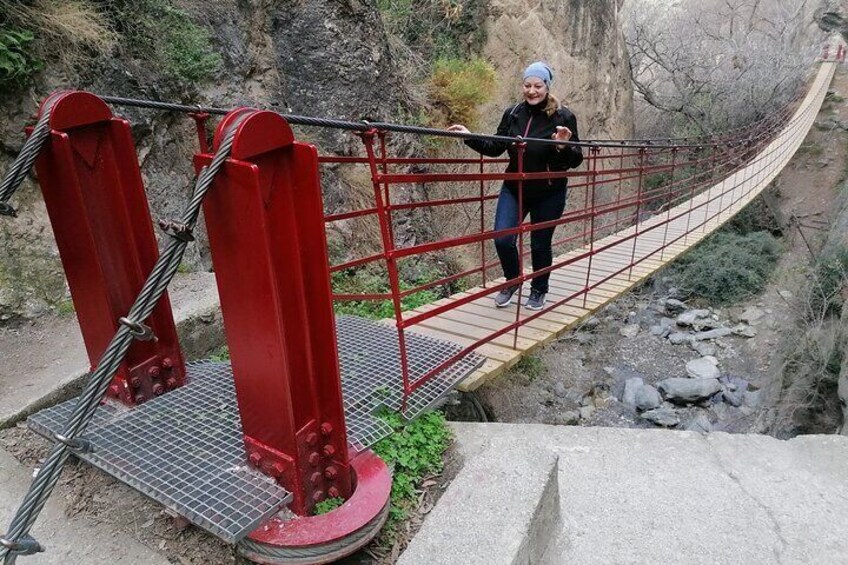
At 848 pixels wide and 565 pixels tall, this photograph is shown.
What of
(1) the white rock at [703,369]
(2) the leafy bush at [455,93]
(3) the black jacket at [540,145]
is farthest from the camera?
(1) the white rock at [703,369]

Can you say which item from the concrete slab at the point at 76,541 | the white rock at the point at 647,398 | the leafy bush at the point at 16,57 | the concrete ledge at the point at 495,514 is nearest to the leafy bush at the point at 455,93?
the white rock at the point at 647,398

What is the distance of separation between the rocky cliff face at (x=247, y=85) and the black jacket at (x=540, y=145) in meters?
2.42

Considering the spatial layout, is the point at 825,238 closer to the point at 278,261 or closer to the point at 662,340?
the point at 662,340

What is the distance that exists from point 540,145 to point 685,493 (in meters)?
2.07

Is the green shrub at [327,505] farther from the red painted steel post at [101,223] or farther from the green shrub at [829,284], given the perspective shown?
the green shrub at [829,284]

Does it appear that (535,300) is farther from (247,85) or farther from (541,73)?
(247,85)

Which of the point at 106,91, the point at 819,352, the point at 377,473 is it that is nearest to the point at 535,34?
the point at 819,352

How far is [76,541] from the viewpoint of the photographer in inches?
66.2

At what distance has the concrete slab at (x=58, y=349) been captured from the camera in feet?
7.47

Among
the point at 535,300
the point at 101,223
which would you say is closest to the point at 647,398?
the point at 535,300

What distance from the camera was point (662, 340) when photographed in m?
9.02

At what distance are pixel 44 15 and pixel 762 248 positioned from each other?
12584 millimetres

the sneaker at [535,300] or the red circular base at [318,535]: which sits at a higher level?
the red circular base at [318,535]

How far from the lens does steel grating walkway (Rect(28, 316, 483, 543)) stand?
1.57 m
